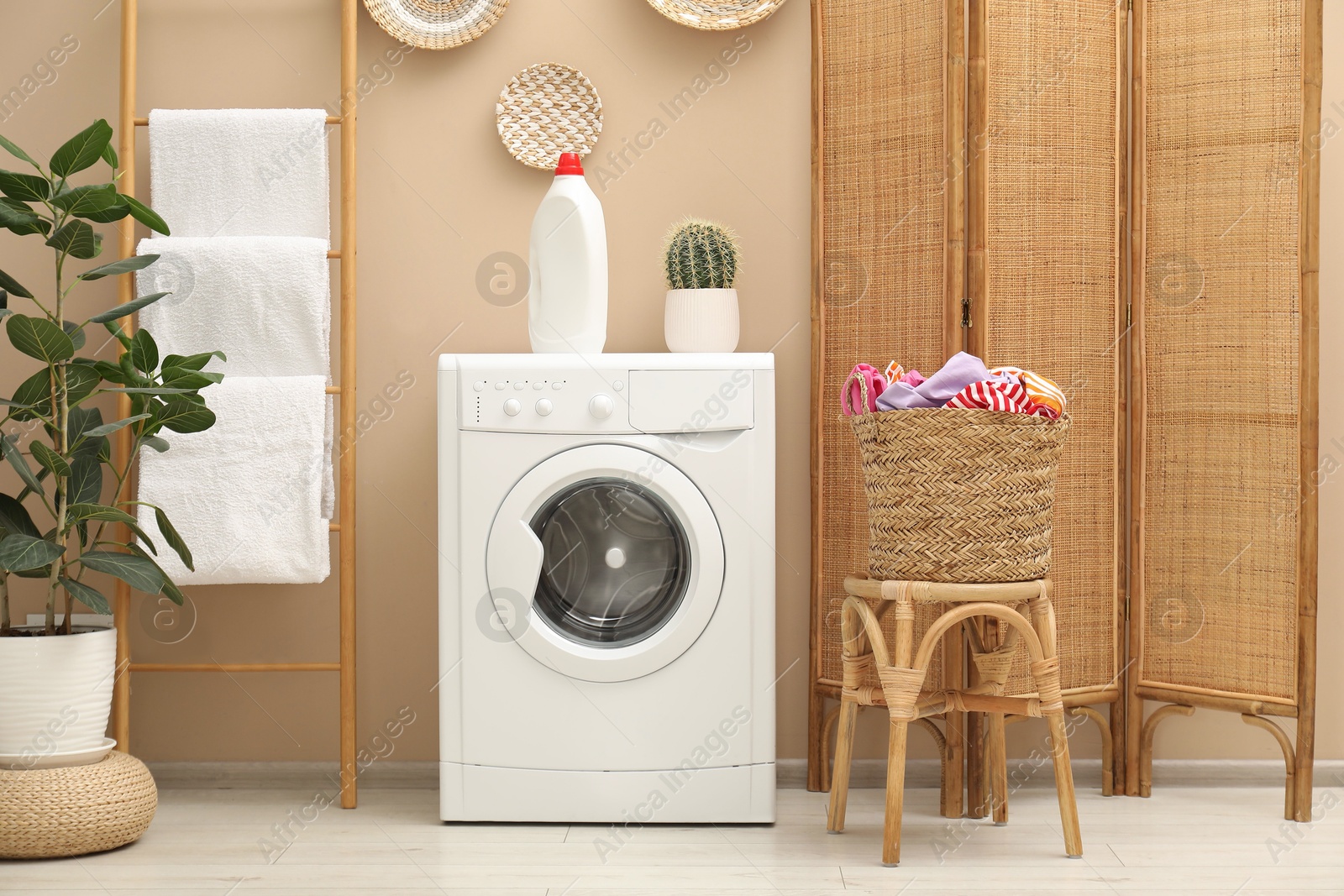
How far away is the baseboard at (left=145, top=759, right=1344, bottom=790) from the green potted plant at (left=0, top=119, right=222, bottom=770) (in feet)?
1.46

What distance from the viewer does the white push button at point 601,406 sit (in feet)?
6.25

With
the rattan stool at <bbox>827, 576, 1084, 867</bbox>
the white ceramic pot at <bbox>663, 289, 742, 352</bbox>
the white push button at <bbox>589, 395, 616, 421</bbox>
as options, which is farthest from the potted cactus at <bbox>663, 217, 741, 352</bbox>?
the rattan stool at <bbox>827, 576, 1084, 867</bbox>

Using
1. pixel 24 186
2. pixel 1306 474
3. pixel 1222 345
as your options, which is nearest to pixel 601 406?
pixel 24 186

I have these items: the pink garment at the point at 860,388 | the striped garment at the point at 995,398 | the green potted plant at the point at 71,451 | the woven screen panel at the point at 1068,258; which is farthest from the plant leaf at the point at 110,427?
the woven screen panel at the point at 1068,258

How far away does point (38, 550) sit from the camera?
174cm

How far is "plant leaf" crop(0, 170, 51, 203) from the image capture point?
1.78 metres

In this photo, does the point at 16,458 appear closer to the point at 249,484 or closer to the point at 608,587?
the point at 249,484

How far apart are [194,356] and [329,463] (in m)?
0.39

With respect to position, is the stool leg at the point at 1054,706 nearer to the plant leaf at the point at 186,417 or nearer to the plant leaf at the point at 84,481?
the plant leaf at the point at 186,417

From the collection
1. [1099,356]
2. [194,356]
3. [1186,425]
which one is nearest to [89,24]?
[194,356]

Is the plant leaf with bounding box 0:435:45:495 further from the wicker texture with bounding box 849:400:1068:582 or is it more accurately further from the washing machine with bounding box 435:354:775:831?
the wicker texture with bounding box 849:400:1068:582

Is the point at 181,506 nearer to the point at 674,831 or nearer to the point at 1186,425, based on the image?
the point at 674,831

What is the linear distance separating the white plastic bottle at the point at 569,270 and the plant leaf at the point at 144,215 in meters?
0.66

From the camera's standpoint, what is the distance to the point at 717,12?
2256mm
